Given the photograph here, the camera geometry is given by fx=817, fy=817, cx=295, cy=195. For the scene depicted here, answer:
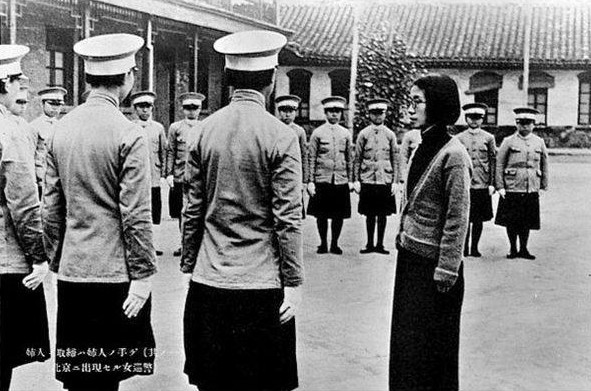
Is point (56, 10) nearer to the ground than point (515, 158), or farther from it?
farther from it

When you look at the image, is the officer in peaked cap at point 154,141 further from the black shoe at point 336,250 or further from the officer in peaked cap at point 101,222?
the officer in peaked cap at point 101,222

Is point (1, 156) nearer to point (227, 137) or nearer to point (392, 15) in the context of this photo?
point (227, 137)

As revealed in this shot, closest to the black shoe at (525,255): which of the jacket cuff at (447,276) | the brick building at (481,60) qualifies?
the jacket cuff at (447,276)

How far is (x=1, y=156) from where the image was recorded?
4.04 metres

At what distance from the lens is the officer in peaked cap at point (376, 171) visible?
1011cm

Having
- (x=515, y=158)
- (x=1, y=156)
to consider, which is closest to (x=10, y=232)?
(x=1, y=156)

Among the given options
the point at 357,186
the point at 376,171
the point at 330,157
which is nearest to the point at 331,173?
the point at 330,157

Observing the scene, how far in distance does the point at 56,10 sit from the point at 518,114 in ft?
26.7

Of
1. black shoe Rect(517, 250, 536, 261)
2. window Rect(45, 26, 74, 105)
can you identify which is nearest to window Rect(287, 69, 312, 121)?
window Rect(45, 26, 74, 105)

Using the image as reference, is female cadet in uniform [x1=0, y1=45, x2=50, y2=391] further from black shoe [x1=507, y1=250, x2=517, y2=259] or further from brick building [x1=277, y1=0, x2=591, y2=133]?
brick building [x1=277, y1=0, x2=591, y2=133]

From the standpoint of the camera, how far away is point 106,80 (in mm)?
3748

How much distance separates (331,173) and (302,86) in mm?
19555

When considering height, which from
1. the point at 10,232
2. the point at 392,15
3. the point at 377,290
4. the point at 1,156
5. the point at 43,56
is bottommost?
the point at 377,290

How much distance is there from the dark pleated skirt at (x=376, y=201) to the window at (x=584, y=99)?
865 inches
